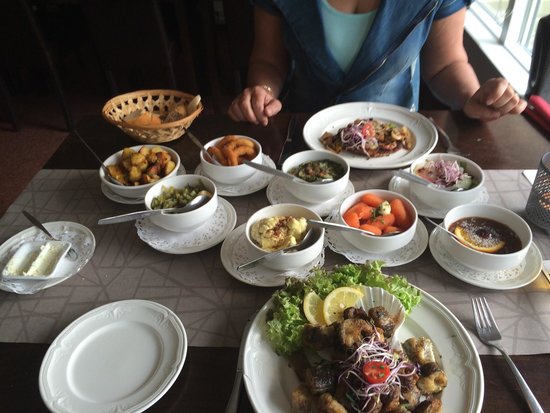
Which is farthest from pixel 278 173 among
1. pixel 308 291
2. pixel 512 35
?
pixel 512 35

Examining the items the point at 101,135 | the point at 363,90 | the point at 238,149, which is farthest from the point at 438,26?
the point at 101,135

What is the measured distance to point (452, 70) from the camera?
77.0 inches

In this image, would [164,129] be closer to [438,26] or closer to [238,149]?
[238,149]

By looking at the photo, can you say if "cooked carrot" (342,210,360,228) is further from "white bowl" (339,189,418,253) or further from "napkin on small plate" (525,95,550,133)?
"napkin on small plate" (525,95,550,133)

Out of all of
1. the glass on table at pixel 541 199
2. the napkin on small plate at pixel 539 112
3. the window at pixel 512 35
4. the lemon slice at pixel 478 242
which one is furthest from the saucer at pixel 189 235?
the window at pixel 512 35

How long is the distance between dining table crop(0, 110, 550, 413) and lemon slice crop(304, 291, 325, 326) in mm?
141

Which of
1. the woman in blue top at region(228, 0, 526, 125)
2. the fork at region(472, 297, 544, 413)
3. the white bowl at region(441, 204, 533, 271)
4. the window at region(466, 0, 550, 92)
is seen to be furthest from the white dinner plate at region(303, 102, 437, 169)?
the window at region(466, 0, 550, 92)

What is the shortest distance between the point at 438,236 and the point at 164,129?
104 centimetres

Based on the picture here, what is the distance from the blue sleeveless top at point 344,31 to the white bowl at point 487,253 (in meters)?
0.99

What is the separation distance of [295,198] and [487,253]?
59cm

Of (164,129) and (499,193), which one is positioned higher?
(164,129)

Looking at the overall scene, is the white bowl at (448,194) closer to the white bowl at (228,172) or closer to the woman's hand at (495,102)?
the woman's hand at (495,102)

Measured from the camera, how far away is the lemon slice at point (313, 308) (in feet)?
3.23

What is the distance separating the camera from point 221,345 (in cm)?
101
